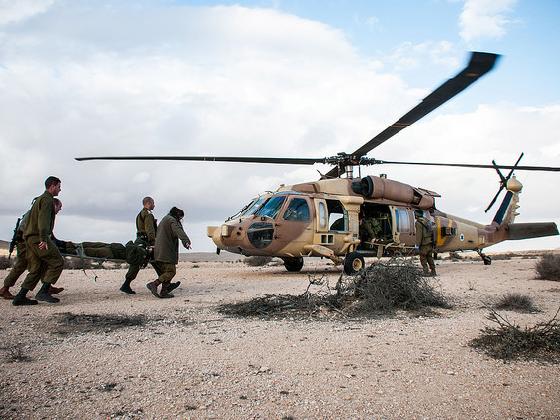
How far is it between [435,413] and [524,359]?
1545 millimetres

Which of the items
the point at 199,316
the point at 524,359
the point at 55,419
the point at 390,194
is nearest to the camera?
the point at 55,419

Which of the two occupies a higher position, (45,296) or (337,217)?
(337,217)

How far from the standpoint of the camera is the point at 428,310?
6.17m

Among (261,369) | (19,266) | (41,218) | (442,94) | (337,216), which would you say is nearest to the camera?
(261,369)

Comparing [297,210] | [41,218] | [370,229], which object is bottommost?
[370,229]

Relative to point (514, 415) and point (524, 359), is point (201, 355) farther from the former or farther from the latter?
point (524, 359)

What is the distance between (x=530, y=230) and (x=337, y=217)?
346 inches

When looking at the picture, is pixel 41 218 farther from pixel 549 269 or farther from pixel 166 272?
pixel 549 269

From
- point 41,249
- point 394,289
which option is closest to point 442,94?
point 394,289

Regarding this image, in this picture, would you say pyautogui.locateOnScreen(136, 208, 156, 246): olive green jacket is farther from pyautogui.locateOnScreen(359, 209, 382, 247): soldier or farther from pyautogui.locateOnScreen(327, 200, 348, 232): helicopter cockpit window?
pyautogui.locateOnScreen(359, 209, 382, 247): soldier

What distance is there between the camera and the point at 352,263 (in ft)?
39.8

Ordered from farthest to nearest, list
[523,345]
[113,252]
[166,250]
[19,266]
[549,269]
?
[549,269]
[113,252]
[166,250]
[19,266]
[523,345]

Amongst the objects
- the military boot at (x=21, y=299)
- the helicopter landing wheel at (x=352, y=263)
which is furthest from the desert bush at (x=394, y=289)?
the helicopter landing wheel at (x=352, y=263)

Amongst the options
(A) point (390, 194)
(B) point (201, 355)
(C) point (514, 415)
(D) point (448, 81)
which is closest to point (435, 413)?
(C) point (514, 415)
